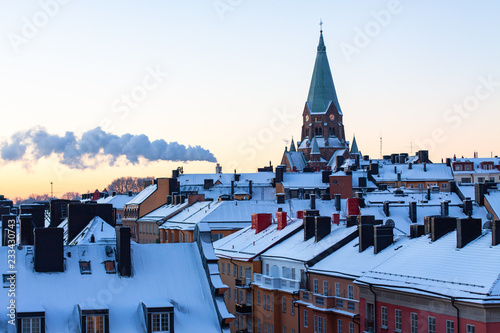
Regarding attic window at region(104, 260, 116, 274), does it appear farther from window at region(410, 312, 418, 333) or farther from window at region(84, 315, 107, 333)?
window at region(410, 312, 418, 333)

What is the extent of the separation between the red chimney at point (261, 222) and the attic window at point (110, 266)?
36450 millimetres

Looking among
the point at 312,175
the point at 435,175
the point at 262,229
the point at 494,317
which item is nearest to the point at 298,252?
the point at 262,229

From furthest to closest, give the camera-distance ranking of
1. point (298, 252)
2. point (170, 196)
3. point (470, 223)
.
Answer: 1. point (170, 196)
2. point (298, 252)
3. point (470, 223)

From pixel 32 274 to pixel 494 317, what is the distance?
21.9 m

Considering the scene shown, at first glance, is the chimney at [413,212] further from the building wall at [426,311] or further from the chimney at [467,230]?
the chimney at [467,230]

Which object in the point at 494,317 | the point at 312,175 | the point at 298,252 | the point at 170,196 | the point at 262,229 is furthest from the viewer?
the point at 312,175

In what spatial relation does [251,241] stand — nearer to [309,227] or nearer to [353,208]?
[309,227]

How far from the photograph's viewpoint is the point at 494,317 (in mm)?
39156

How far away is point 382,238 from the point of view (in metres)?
54.3

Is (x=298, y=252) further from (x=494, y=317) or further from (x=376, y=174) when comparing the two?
(x=376, y=174)

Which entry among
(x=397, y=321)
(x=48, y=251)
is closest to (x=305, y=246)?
(x=397, y=321)

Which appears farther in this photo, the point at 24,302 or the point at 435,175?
the point at 435,175

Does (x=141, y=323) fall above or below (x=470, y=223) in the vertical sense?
below

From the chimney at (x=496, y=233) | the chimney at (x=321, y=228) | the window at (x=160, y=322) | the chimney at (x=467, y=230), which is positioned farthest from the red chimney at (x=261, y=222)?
the window at (x=160, y=322)
